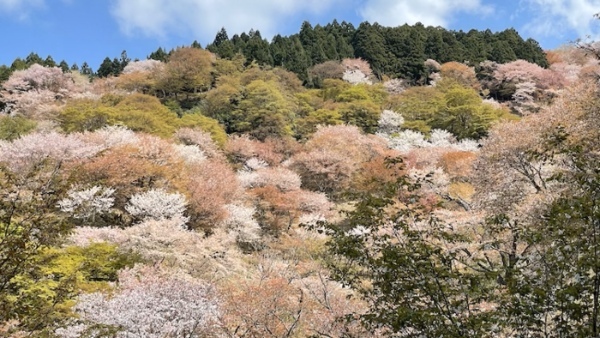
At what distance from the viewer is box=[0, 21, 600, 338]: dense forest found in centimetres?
425

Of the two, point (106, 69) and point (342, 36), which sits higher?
point (342, 36)

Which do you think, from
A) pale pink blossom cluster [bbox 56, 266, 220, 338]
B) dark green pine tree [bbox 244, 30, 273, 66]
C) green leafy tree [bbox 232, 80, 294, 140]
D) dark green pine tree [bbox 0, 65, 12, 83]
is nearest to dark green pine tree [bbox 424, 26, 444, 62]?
dark green pine tree [bbox 244, 30, 273, 66]

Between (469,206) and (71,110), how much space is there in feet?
81.4

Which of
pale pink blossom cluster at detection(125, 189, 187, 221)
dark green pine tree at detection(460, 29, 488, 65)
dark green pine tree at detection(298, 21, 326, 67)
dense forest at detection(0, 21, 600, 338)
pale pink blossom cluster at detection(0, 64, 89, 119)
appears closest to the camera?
dense forest at detection(0, 21, 600, 338)

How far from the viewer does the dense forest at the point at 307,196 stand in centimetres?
425

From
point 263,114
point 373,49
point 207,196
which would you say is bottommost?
point 207,196

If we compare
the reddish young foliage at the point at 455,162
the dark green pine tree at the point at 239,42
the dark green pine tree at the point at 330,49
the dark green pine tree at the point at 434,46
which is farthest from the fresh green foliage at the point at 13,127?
the dark green pine tree at the point at 434,46

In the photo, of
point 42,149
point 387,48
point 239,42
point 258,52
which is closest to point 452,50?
point 387,48

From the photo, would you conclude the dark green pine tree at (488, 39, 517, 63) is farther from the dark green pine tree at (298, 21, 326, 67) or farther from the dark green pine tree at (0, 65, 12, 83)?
the dark green pine tree at (0, 65, 12, 83)

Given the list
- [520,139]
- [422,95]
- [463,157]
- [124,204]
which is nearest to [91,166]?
[124,204]

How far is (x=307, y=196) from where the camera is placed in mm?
24875

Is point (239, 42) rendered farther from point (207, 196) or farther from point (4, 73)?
point (207, 196)

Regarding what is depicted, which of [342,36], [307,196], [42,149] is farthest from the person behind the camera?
[342,36]

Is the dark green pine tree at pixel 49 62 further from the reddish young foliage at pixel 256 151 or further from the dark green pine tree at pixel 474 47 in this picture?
the dark green pine tree at pixel 474 47
